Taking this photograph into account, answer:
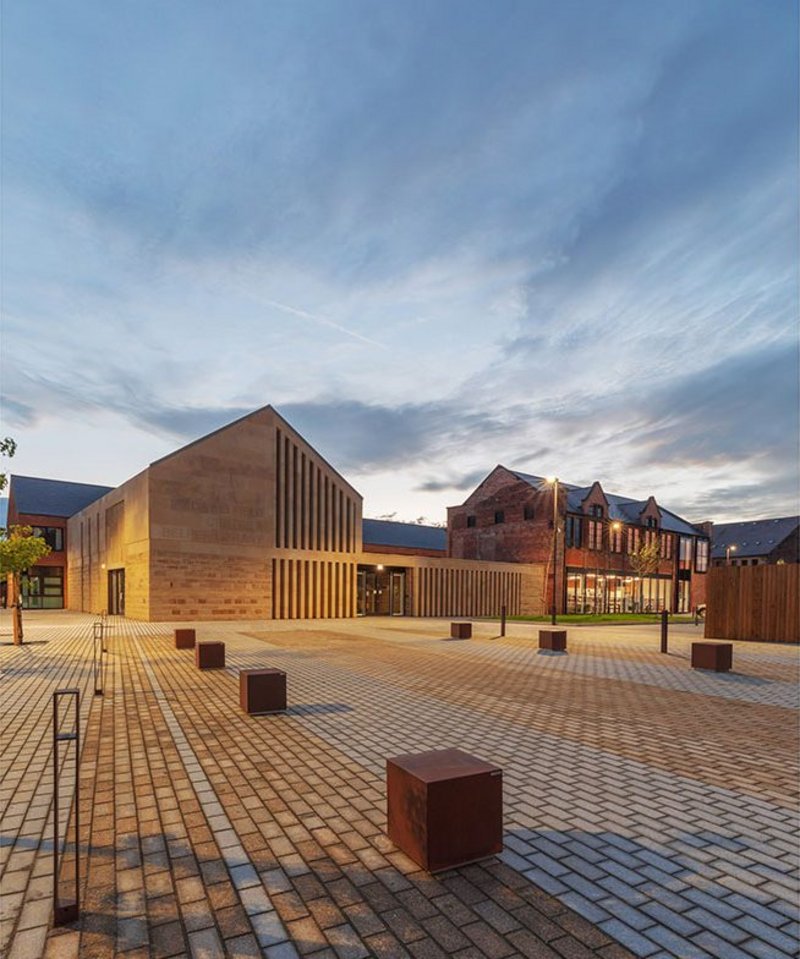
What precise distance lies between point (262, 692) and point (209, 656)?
16.0ft

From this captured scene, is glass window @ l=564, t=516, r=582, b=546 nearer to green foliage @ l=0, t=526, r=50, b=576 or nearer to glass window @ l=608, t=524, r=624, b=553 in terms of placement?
glass window @ l=608, t=524, r=624, b=553

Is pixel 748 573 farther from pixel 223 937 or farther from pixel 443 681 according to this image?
pixel 223 937

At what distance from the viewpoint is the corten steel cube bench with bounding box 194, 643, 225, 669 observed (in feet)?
42.2

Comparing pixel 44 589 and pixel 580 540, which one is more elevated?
pixel 580 540

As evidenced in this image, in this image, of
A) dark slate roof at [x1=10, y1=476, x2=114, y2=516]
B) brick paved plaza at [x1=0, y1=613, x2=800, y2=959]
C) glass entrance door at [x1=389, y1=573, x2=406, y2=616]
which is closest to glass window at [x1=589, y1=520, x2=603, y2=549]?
glass entrance door at [x1=389, y1=573, x2=406, y2=616]

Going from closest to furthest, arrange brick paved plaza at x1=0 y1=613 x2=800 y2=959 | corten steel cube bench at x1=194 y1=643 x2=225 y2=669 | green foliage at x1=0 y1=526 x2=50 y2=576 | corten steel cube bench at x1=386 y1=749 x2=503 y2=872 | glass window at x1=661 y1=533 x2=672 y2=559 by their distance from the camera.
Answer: brick paved plaza at x1=0 y1=613 x2=800 y2=959 → corten steel cube bench at x1=386 y1=749 x2=503 y2=872 → corten steel cube bench at x1=194 y1=643 x2=225 y2=669 → green foliage at x1=0 y1=526 x2=50 y2=576 → glass window at x1=661 y1=533 x2=672 y2=559

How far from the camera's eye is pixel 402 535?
2320 inches

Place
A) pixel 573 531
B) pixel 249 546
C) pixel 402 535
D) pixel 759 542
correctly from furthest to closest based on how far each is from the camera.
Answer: pixel 759 542 < pixel 402 535 < pixel 573 531 < pixel 249 546

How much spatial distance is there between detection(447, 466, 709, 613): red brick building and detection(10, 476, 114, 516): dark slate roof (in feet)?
109

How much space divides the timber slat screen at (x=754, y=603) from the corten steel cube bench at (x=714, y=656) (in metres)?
8.87

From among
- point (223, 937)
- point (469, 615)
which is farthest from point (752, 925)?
point (469, 615)

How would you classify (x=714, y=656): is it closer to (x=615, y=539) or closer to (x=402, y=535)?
(x=615, y=539)

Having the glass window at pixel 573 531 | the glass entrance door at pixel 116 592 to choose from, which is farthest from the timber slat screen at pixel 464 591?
the glass entrance door at pixel 116 592

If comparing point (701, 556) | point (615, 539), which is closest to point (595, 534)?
point (615, 539)
